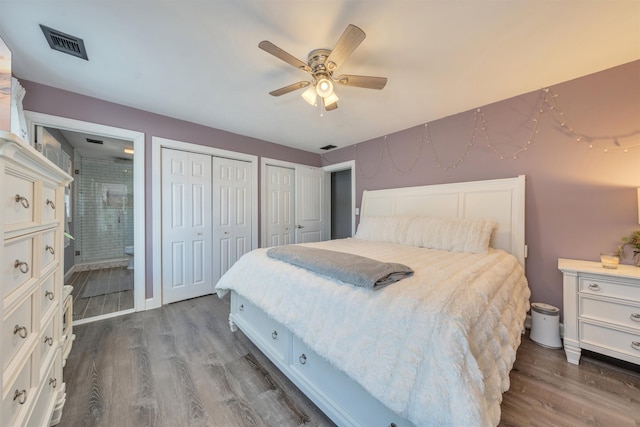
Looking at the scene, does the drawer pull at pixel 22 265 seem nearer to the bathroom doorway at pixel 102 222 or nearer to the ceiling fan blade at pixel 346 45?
the ceiling fan blade at pixel 346 45

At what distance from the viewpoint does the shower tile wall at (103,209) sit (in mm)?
4508

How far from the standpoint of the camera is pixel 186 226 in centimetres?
318

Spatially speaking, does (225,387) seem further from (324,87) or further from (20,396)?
(324,87)

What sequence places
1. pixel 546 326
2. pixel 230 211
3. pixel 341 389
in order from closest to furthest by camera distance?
1. pixel 341 389
2. pixel 546 326
3. pixel 230 211

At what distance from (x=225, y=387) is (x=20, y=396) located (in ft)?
3.27

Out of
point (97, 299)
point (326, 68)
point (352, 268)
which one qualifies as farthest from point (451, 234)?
point (97, 299)

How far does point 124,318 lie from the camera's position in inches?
103

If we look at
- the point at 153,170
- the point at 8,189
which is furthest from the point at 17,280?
the point at 153,170

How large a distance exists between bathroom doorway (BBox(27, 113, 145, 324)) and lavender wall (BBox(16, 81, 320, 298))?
8cm

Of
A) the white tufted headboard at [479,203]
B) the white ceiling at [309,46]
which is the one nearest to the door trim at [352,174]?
the white tufted headboard at [479,203]

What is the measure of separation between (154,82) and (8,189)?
6.34 ft

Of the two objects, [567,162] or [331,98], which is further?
[567,162]

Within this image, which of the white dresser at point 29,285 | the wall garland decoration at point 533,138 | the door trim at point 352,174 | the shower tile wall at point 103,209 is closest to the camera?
the white dresser at point 29,285

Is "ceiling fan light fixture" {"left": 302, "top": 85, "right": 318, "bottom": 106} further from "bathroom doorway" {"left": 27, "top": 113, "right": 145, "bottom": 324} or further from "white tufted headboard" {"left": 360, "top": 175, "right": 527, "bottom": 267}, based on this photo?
"bathroom doorway" {"left": 27, "top": 113, "right": 145, "bottom": 324}
